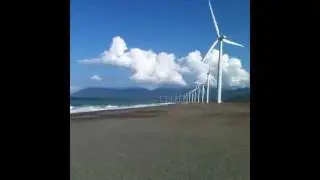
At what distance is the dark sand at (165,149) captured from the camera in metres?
2.32

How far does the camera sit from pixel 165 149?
2762 mm

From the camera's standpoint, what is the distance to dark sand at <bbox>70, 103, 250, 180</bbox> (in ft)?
7.62
